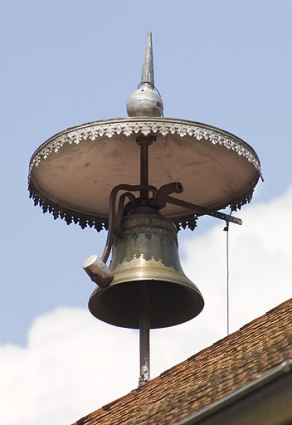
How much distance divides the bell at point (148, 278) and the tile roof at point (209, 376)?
1542mm

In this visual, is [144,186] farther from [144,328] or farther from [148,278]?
[144,328]

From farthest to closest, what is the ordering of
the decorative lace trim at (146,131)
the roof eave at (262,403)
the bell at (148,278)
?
the bell at (148,278)
the decorative lace trim at (146,131)
the roof eave at (262,403)

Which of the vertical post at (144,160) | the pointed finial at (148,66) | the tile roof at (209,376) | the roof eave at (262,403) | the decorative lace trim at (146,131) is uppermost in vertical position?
the pointed finial at (148,66)

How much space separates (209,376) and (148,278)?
297cm

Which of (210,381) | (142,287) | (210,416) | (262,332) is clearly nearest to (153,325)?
(142,287)

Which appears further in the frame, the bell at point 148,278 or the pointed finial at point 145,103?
the pointed finial at point 145,103

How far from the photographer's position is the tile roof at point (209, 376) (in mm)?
6551

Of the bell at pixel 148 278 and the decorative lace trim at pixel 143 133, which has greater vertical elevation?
the decorative lace trim at pixel 143 133

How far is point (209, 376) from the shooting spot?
7.66 metres

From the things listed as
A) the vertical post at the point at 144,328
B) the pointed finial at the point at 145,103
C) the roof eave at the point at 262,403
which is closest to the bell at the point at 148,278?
the vertical post at the point at 144,328

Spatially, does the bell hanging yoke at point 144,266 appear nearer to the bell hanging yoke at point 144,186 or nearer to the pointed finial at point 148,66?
the bell hanging yoke at point 144,186

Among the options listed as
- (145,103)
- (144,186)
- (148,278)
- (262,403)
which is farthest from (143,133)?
(262,403)

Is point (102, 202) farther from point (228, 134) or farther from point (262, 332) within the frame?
point (262, 332)

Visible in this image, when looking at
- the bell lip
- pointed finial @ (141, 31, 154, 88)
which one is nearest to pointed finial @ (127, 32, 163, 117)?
pointed finial @ (141, 31, 154, 88)
